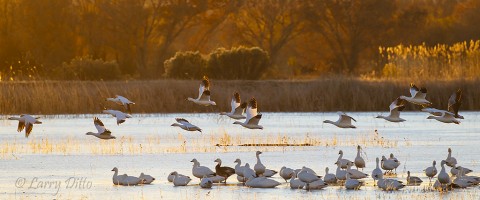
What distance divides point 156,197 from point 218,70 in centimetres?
3056

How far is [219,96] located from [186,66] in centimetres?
1085

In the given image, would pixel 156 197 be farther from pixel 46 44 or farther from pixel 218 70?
pixel 46 44

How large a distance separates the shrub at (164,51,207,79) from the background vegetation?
5507 mm

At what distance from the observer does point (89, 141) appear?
25.8 m

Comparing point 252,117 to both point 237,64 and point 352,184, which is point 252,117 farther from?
point 237,64

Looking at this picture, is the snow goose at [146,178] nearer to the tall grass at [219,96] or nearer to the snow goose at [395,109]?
the snow goose at [395,109]

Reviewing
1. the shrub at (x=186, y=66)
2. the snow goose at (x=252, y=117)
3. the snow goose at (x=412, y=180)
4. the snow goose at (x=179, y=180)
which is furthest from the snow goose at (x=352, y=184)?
the shrub at (x=186, y=66)

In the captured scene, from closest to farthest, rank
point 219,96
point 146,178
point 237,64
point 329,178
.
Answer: point 329,178
point 146,178
point 219,96
point 237,64

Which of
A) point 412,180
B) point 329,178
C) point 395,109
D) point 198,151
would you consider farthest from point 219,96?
point 412,180

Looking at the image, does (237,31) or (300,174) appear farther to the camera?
(237,31)

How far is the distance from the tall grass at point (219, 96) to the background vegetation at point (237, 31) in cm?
1563

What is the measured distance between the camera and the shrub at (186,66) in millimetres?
46312

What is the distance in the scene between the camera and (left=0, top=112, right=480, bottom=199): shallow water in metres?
16.3

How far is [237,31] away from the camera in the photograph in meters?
66.6
